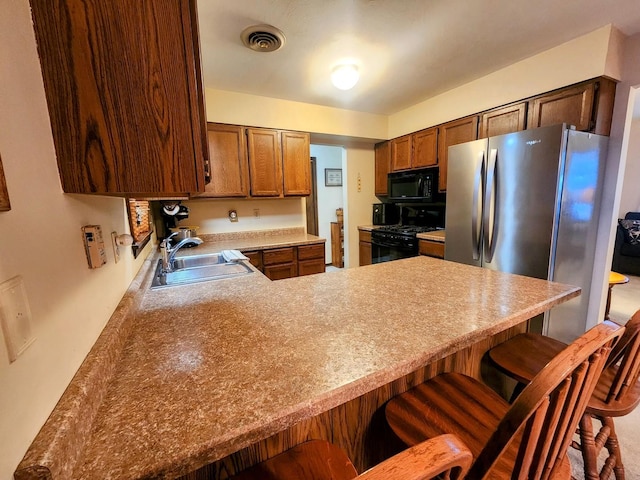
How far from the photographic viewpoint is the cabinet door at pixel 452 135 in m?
2.81

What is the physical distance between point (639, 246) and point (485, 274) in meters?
4.73

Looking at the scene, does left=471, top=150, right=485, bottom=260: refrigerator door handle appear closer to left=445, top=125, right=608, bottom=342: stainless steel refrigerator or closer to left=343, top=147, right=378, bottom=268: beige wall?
left=445, top=125, right=608, bottom=342: stainless steel refrigerator

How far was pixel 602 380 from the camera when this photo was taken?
106 centimetres

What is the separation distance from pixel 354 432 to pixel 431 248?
8.03ft

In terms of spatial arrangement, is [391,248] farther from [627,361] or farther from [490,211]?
[627,361]

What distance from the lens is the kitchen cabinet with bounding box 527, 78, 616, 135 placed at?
6.67ft

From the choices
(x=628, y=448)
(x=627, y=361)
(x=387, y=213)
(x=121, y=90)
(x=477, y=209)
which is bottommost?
(x=628, y=448)

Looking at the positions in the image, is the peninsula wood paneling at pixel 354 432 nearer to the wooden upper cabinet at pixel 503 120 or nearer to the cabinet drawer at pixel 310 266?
the cabinet drawer at pixel 310 266

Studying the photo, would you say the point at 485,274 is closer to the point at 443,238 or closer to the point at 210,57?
the point at 443,238

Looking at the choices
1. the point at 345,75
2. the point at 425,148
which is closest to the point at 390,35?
the point at 345,75

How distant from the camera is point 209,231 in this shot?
3.21 meters

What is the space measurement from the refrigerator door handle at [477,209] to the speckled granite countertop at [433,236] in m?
0.46

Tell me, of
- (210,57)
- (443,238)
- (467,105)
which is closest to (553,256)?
(443,238)

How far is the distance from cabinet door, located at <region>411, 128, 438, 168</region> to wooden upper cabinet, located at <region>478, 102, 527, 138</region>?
1.83ft
